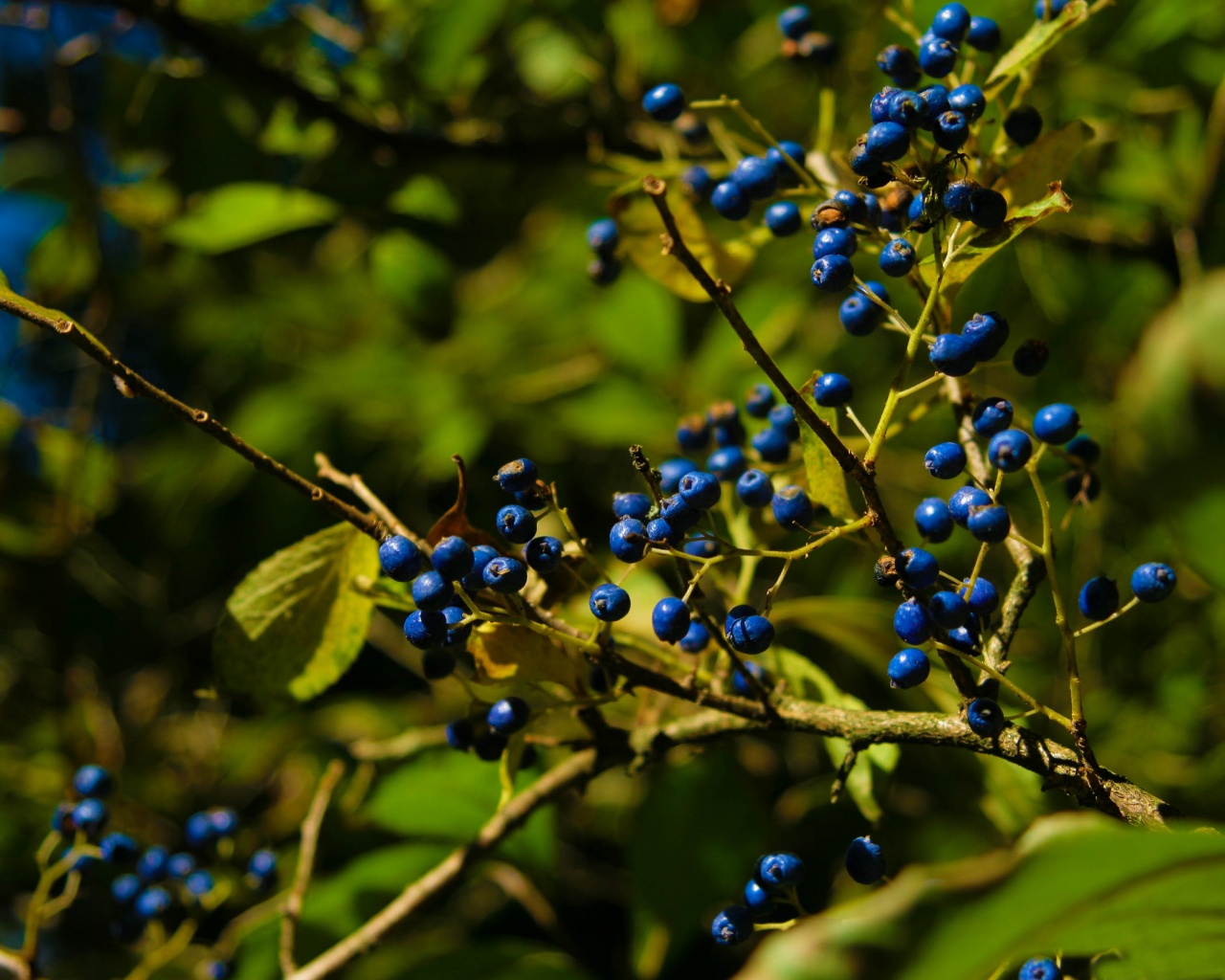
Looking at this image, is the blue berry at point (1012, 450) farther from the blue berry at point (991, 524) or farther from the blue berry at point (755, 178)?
the blue berry at point (755, 178)

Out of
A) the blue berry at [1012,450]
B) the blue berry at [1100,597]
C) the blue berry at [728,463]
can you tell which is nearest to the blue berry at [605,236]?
the blue berry at [728,463]

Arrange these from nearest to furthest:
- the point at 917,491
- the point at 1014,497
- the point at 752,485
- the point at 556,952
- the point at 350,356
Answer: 1. the point at 752,485
2. the point at 556,952
3. the point at 1014,497
4. the point at 917,491
5. the point at 350,356

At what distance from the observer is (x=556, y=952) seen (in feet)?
6.04

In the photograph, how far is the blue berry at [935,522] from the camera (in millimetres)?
1159

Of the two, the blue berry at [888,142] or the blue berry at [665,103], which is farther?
the blue berry at [665,103]

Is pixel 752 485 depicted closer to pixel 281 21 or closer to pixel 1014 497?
pixel 1014 497

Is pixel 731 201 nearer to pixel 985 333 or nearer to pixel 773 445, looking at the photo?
pixel 773 445

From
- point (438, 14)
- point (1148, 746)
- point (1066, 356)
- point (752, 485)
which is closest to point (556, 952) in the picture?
point (752, 485)

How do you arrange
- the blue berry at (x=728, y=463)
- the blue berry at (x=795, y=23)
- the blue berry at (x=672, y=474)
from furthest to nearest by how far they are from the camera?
the blue berry at (x=795, y=23) → the blue berry at (x=728, y=463) → the blue berry at (x=672, y=474)

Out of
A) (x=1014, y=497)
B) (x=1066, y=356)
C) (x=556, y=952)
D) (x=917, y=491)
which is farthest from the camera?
(x=917, y=491)

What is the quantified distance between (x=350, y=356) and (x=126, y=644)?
1078 millimetres

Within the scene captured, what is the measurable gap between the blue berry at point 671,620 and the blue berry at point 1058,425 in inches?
16.9

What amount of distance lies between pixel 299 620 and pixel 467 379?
4.84ft

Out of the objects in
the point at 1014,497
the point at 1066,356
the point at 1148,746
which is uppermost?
the point at 1066,356
